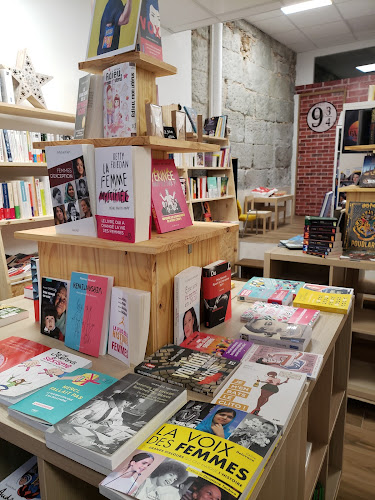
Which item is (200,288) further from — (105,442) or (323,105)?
(323,105)

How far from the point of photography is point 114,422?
828 mm

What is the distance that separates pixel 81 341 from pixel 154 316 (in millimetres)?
260

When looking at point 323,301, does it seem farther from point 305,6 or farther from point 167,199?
point 305,6

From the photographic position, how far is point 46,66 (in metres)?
3.21

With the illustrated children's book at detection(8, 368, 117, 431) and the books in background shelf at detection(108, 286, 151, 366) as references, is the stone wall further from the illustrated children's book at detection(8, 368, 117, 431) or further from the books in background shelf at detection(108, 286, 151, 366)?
the illustrated children's book at detection(8, 368, 117, 431)

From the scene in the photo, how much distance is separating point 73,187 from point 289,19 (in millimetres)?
6264

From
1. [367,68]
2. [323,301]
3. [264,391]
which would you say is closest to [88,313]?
[264,391]

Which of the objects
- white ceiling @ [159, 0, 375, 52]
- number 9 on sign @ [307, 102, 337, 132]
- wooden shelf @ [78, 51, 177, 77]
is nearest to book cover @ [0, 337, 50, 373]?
wooden shelf @ [78, 51, 177, 77]

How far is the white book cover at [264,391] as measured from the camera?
89 centimetres

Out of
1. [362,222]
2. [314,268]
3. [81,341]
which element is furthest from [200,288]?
[314,268]

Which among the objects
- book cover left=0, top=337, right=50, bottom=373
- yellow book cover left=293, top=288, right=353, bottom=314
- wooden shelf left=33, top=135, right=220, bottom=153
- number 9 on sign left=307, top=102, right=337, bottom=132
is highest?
number 9 on sign left=307, top=102, right=337, bottom=132

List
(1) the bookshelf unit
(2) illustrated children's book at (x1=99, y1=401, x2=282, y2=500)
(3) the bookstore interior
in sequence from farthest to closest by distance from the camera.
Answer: (1) the bookshelf unit → (3) the bookstore interior → (2) illustrated children's book at (x1=99, y1=401, x2=282, y2=500)

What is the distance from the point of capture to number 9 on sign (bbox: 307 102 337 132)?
7.88 metres

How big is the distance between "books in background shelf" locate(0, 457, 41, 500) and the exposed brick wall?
8.01 m
